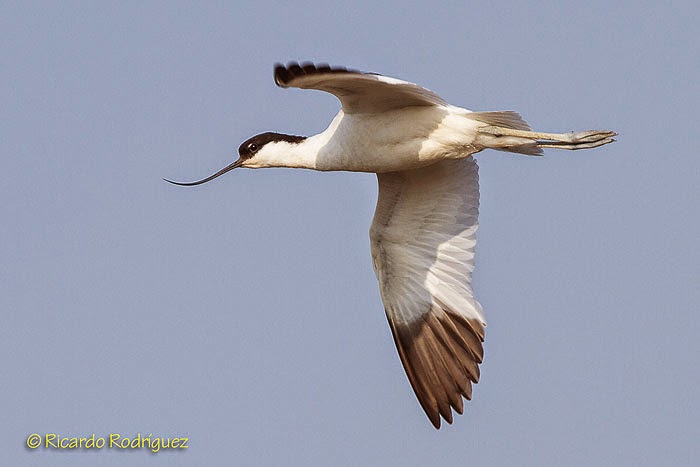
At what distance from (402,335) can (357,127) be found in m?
2.94

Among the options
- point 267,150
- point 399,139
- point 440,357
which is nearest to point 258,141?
point 267,150

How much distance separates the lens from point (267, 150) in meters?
13.0

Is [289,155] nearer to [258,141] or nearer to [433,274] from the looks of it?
[258,141]

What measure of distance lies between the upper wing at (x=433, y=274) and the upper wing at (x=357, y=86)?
1750 mm

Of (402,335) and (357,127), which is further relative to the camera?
(402,335)

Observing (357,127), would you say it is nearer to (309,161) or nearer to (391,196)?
(309,161)

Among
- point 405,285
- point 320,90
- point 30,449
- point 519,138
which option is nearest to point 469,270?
point 405,285

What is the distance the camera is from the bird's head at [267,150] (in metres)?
12.8

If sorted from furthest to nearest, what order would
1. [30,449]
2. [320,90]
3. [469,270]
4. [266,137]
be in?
1. [469,270]
2. [266,137]
3. [30,449]
4. [320,90]

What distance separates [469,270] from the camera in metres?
13.9

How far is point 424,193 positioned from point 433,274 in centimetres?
95

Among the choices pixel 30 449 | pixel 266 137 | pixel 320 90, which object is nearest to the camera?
pixel 320 90

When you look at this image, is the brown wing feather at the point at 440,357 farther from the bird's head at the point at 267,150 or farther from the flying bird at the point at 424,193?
the bird's head at the point at 267,150

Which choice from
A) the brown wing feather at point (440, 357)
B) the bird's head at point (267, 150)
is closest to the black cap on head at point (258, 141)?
the bird's head at point (267, 150)
